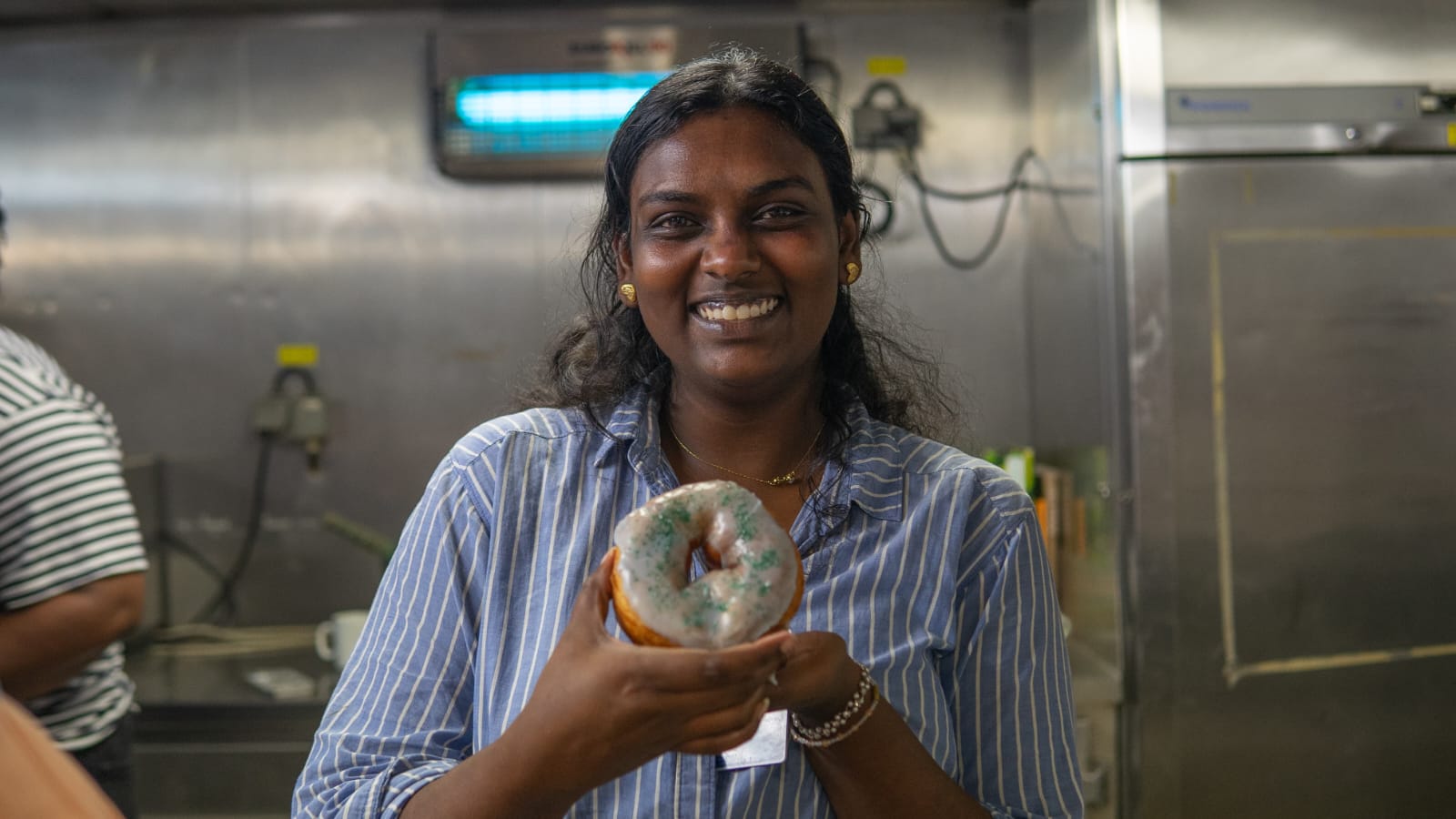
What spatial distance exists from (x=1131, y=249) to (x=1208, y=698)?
91cm

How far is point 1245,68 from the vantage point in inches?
91.0

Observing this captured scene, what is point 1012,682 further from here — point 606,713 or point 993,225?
point 993,225

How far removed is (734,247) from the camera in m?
0.95

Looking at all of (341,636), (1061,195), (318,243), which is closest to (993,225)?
(1061,195)

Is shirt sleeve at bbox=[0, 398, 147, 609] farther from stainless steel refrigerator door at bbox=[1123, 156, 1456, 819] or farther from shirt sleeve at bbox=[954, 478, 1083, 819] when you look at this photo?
stainless steel refrigerator door at bbox=[1123, 156, 1456, 819]

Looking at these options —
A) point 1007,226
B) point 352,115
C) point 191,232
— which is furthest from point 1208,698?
point 191,232

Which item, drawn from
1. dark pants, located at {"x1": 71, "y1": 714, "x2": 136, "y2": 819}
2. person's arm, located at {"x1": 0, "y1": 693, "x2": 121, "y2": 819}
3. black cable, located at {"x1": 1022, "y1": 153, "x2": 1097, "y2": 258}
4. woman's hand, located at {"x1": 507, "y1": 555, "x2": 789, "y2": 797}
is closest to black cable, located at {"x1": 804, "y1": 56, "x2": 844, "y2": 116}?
black cable, located at {"x1": 1022, "y1": 153, "x2": 1097, "y2": 258}

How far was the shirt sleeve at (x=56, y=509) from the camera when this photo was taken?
4.66 ft

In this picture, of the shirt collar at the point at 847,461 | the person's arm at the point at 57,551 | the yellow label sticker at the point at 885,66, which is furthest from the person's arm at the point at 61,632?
the yellow label sticker at the point at 885,66

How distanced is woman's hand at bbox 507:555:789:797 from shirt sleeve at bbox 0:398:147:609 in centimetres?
94

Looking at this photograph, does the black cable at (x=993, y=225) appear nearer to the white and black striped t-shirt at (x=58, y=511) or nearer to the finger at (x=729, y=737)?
the white and black striped t-shirt at (x=58, y=511)

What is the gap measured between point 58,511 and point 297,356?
155 centimetres

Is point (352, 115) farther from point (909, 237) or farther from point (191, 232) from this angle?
point (909, 237)

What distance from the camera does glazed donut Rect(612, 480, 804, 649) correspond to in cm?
78
